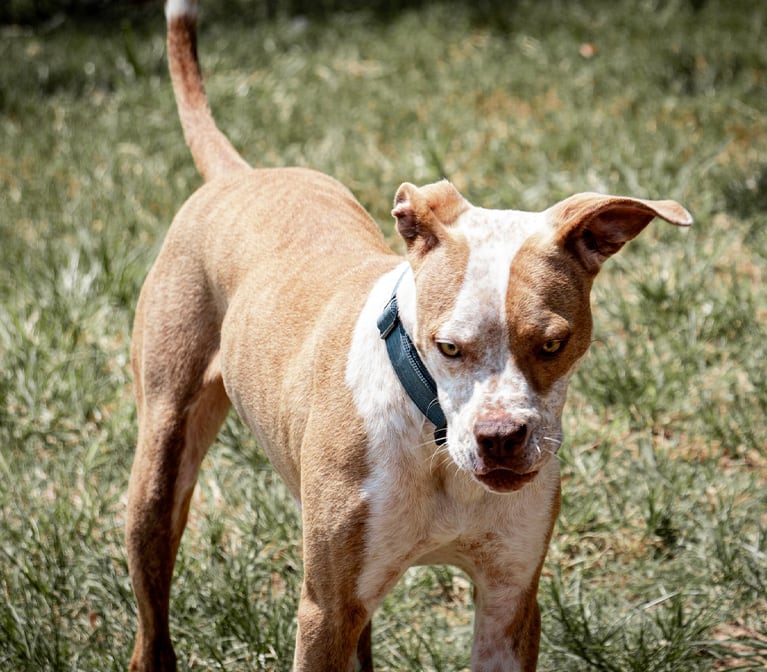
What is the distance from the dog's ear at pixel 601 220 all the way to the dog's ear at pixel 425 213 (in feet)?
0.78

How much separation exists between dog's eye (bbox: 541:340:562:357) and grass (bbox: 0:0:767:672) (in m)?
1.31

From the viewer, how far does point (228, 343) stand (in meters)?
3.50

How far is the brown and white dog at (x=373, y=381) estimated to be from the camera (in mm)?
2598

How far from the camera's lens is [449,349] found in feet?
8.54

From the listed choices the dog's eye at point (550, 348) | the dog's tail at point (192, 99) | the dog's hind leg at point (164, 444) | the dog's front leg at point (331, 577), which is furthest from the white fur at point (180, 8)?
the dog's eye at point (550, 348)

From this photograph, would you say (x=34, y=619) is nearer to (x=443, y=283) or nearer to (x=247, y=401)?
(x=247, y=401)

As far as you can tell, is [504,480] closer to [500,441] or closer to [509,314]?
[500,441]

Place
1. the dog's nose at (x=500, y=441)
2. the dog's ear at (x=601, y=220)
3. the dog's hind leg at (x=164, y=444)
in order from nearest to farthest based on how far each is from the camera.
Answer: the dog's nose at (x=500, y=441), the dog's ear at (x=601, y=220), the dog's hind leg at (x=164, y=444)

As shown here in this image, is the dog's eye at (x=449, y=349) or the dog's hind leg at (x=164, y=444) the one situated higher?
the dog's eye at (x=449, y=349)

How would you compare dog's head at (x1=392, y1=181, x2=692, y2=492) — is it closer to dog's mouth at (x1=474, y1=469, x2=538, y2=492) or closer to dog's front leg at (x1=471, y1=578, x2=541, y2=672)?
dog's mouth at (x1=474, y1=469, x2=538, y2=492)

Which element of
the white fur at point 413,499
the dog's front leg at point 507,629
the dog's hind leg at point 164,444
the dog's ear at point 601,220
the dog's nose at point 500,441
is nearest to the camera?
the dog's nose at point 500,441

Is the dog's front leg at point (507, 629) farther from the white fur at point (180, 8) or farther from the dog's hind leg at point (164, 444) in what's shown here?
the white fur at point (180, 8)

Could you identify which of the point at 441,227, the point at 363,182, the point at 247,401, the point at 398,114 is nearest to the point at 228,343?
the point at 247,401

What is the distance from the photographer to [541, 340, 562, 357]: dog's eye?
2.60 m
